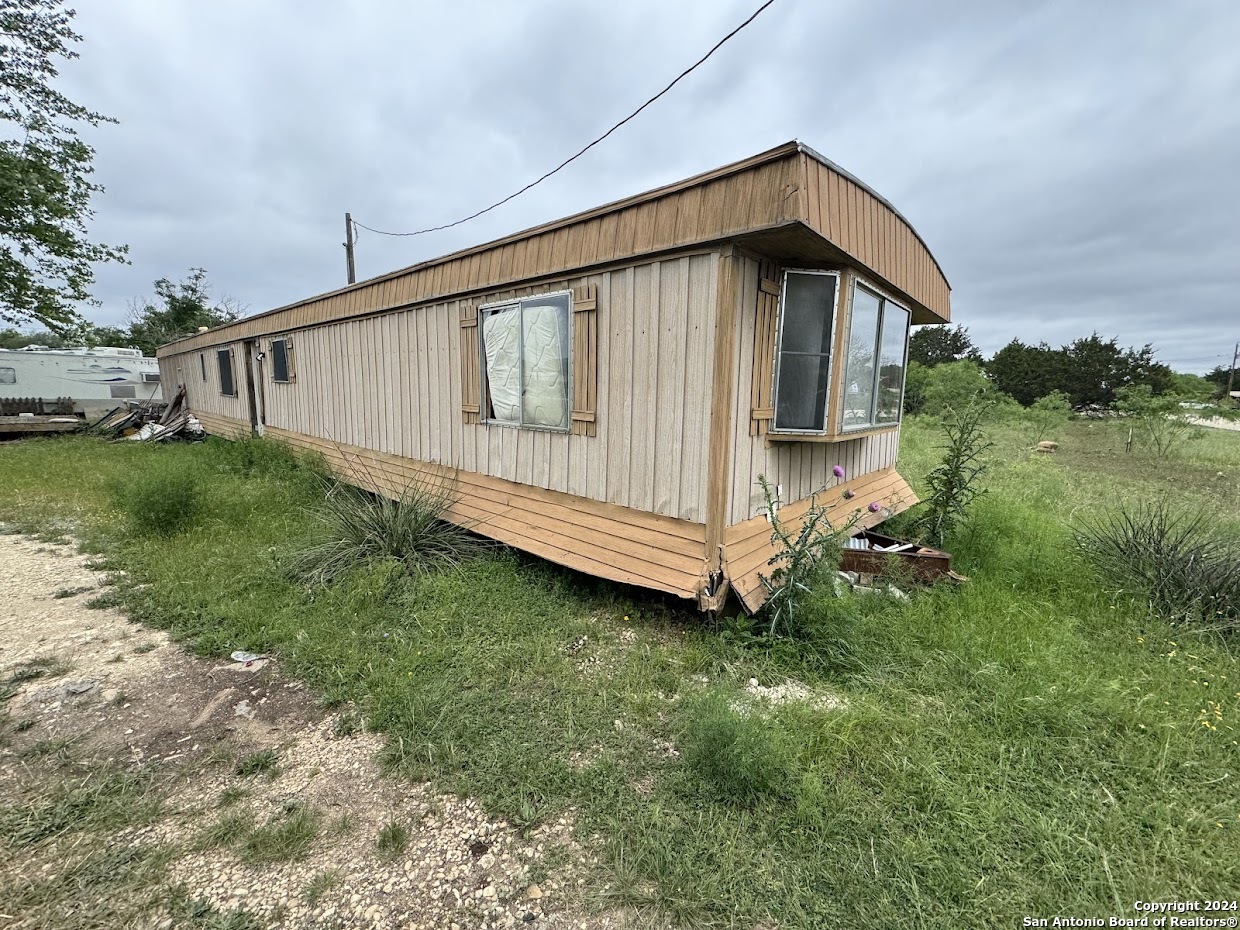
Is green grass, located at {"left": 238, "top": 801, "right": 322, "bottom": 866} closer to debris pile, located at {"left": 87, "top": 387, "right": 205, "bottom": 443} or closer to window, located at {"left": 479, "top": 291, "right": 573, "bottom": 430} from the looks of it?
window, located at {"left": 479, "top": 291, "right": 573, "bottom": 430}

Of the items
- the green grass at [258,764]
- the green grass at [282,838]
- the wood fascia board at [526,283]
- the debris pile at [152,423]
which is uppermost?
the wood fascia board at [526,283]

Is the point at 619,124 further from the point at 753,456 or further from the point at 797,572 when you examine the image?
the point at 797,572

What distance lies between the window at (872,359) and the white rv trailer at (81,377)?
1970 cm

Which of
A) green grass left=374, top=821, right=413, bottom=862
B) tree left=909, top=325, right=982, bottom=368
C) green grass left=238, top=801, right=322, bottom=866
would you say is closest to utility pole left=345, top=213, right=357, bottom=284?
green grass left=238, top=801, right=322, bottom=866

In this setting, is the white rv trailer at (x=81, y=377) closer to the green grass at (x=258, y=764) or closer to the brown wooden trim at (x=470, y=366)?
the brown wooden trim at (x=470, y=366)

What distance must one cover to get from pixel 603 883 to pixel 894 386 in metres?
4.58

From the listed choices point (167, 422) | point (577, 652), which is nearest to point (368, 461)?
point (577, 652)

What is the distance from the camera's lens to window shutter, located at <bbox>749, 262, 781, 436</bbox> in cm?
325

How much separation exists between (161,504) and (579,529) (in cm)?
435

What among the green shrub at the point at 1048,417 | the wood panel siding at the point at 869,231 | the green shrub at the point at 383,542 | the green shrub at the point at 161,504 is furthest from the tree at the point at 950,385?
the green shrub at the point at 161,504

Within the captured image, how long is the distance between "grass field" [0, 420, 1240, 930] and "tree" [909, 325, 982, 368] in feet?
123

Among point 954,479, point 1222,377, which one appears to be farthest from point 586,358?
point 1222,377

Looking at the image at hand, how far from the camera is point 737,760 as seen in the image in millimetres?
2000

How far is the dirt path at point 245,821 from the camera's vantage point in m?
1.60
